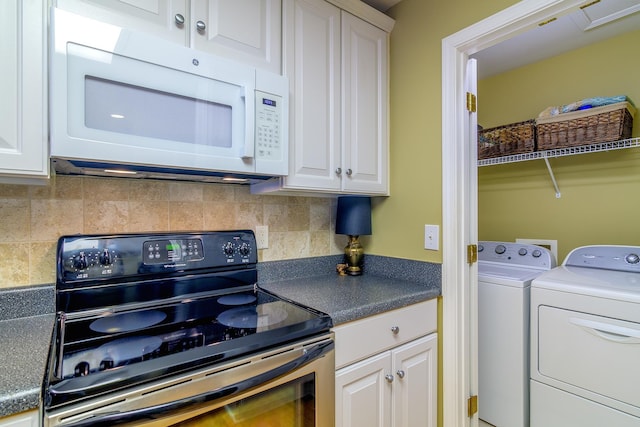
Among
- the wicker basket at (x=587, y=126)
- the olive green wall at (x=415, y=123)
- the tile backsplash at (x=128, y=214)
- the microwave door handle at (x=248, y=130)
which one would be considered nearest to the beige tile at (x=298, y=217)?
the tile backsplash at (x=128, y=214)

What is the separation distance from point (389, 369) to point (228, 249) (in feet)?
2.85

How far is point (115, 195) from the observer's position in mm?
1272

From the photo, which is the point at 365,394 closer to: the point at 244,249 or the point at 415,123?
the point at 244,249

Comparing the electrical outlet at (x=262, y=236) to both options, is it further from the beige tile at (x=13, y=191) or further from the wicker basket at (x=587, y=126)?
the wicker basket at (x=587, y=126)

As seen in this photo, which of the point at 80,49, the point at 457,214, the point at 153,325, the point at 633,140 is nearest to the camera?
the point at 80,49

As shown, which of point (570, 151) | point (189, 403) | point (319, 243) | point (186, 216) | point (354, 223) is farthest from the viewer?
point (570, 151)

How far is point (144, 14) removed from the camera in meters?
1.05

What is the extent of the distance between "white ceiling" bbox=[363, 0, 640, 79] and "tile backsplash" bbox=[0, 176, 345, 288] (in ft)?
4.32

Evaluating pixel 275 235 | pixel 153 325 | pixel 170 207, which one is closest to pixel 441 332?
pixel 275 235

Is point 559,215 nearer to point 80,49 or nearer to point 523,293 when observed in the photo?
point 523,293

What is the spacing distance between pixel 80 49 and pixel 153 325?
876mm

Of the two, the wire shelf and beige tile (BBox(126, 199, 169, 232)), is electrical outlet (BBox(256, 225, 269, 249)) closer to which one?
beige tile (BBox(126, 199, 169, 232))

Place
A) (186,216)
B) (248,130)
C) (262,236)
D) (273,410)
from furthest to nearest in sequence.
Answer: (262,236), (186,216), (248,130), (273,410)

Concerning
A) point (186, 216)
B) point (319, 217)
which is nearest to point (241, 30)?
point (186, 216)
